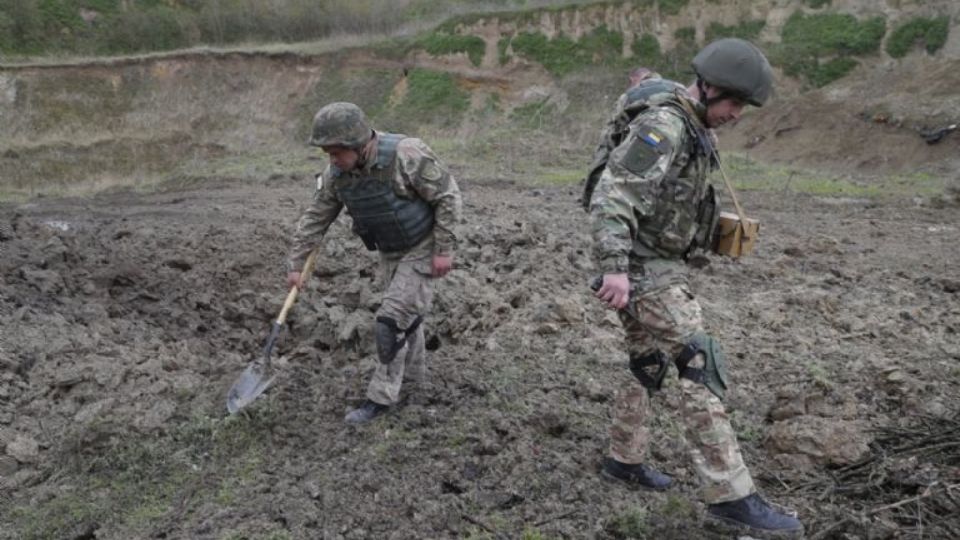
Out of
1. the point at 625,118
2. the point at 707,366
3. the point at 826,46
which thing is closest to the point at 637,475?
the point at 707,366

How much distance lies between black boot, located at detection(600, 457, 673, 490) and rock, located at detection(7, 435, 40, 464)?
124 inches

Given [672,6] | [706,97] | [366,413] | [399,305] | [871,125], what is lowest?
[871,125]

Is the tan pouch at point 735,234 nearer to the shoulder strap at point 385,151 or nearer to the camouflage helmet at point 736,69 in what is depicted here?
the camouflage helmet at point 736,69

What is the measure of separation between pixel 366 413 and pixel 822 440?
236 cm

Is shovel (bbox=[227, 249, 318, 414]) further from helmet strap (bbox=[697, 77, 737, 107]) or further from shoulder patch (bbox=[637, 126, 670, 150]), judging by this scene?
helmet strap (bbox=[697, 77, 737, 107])

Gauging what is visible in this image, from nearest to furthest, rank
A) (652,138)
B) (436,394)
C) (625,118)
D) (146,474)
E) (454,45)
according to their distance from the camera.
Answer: (652,138) → (625,118) → (146,474) → (436,394) → (454,45)

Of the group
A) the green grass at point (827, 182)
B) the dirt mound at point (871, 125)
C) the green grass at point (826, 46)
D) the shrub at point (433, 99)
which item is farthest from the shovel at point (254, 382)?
the shrub at point (433, 99)

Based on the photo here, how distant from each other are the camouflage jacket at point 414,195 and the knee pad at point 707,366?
1682 millimetres

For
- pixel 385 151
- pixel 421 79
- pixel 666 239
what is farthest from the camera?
pixel 421 79

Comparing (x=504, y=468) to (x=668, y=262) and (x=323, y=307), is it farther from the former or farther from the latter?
(x=323, y=307)

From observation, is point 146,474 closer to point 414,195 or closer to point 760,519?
point 414,195

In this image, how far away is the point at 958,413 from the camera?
13.5ft

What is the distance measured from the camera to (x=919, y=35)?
22.0m

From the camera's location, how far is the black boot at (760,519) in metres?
3.24
